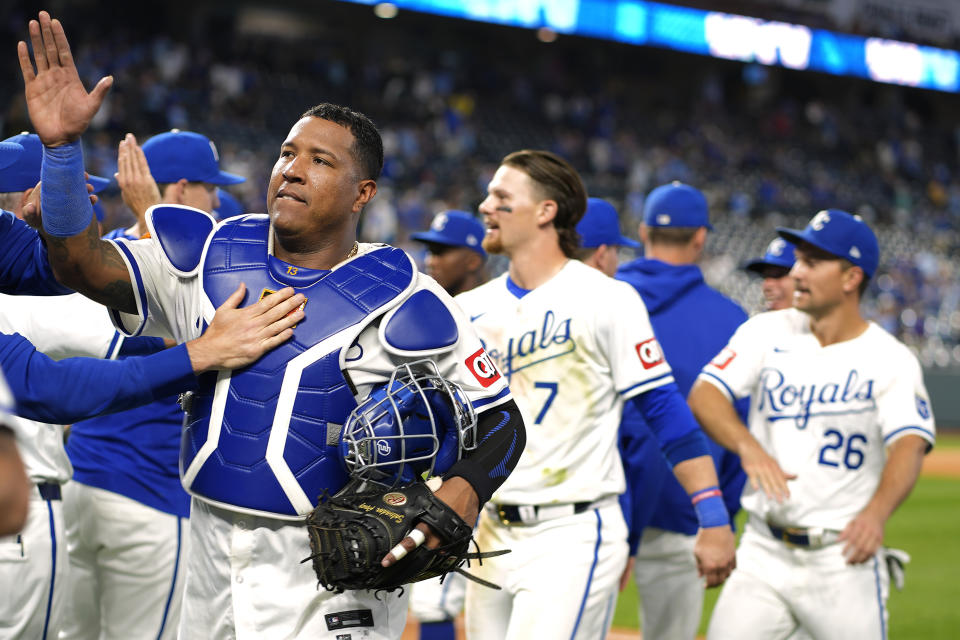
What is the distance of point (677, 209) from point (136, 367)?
3.70 metres

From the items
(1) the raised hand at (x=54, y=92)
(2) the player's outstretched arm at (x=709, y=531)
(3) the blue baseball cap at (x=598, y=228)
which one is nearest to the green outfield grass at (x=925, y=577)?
(3) the blue baseball cap at (x=598, y=228)

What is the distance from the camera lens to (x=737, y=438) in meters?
4.27

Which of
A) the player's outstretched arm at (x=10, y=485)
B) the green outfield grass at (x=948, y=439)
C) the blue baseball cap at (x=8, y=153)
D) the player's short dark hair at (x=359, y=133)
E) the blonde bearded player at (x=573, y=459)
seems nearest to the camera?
the player's outstretched arm at (x=10, y=485)

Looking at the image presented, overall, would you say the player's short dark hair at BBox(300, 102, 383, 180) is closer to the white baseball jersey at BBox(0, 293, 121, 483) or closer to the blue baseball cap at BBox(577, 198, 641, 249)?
the white baseball jersey at BBox(0, 293, 121, 483)

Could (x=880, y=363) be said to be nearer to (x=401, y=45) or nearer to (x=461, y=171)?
(x=461, y=171)

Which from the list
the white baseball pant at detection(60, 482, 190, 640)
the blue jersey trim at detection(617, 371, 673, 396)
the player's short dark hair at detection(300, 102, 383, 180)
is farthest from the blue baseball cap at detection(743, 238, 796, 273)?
the player's short dark hair at detection(300, 102, 383, 180)

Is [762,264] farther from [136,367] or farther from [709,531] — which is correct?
[136,367]

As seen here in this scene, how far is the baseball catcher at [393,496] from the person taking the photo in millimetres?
2363

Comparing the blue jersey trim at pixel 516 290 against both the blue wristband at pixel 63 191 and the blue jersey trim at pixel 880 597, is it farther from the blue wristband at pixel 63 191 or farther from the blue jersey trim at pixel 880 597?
the blue wristband at pixel 63 191

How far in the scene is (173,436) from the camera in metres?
4.18

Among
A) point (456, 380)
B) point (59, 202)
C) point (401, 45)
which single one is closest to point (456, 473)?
point (456, 380)

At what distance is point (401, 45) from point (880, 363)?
21.8m

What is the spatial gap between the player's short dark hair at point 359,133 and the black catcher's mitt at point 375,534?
84cm

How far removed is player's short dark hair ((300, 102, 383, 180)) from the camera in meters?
2.77
